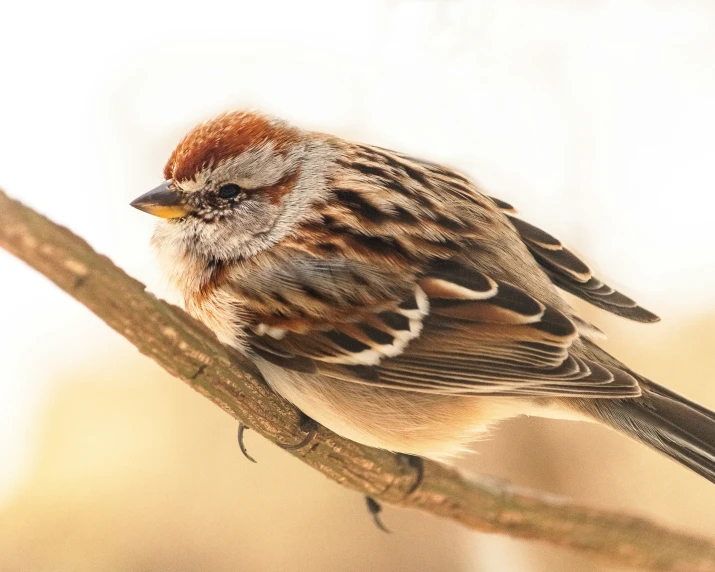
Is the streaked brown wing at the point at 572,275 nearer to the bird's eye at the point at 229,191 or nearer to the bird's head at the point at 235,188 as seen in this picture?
the bird's head at the point at 235,188

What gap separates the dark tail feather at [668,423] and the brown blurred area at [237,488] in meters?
0.40

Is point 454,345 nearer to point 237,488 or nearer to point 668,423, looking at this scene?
point 668,423

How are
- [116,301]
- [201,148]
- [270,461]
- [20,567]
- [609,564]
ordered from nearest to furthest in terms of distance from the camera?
[116,301], [201,148], [609,564], [20,567], [270,461]

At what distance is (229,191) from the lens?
1.29 meters

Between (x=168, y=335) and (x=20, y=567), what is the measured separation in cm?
88

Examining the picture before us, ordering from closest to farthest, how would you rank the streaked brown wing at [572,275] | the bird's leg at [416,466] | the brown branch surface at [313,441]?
1. the brown branch surface at [313,441]
2. the bird's leg at [416,466]
3. the streaked brown wing at [572,275]

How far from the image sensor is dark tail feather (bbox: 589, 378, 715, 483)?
3.99 feet

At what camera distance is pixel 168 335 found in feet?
3.29

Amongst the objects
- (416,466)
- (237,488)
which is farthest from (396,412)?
(237,488)

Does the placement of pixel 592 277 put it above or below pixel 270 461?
above

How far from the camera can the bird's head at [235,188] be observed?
124 cm

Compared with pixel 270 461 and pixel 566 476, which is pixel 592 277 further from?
pixel 270 461

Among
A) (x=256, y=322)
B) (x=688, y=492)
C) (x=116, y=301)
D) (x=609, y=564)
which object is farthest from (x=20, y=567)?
(x=688, y=492)

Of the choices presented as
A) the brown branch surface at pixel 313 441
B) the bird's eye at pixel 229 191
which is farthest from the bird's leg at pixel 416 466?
the bird's eye at pixel 229 191
